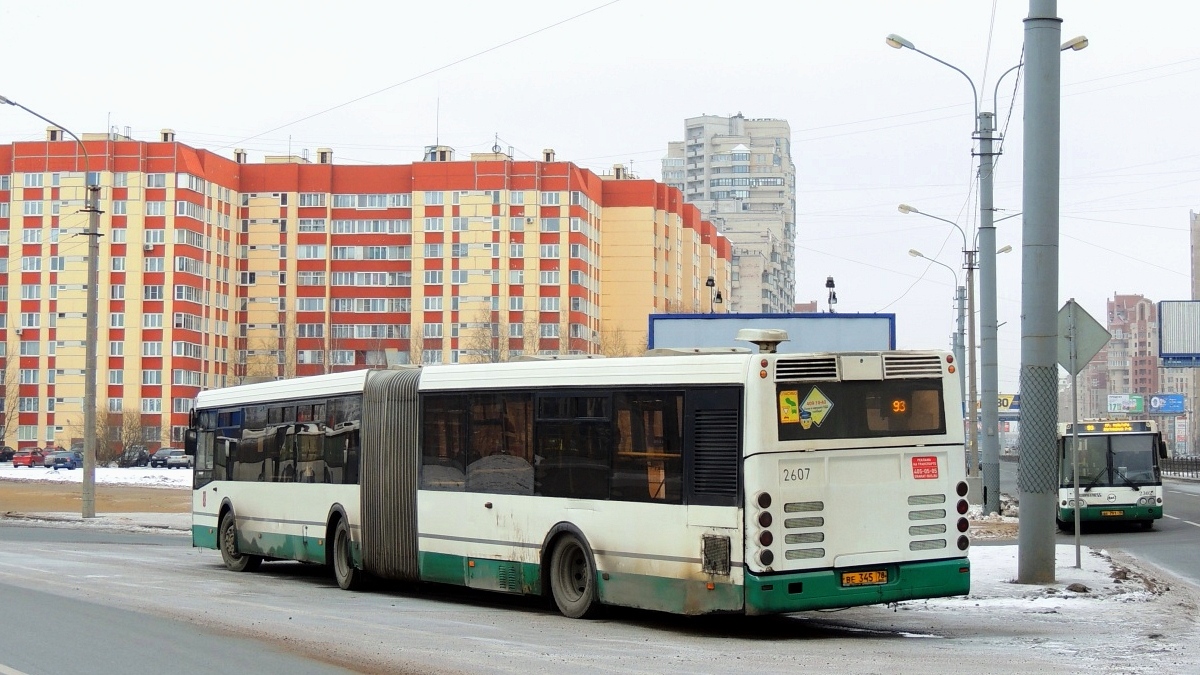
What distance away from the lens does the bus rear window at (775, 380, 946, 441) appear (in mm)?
13133

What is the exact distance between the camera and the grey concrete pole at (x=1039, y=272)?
17156mm

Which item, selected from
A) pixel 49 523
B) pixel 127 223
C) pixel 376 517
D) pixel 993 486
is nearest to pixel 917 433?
pixel 376 517

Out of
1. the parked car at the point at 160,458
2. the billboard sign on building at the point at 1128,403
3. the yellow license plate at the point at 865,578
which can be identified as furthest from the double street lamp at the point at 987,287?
the billboard sign on building at the point at 1128,403

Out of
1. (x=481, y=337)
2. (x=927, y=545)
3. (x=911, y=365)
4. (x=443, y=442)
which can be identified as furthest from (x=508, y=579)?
(x=481, y=337)

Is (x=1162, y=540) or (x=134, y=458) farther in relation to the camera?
(x=134, y=458)

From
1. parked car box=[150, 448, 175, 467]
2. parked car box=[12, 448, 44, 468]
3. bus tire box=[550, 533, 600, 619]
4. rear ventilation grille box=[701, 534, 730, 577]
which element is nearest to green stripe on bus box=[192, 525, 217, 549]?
bus tire box=[550, 533, 600, 619]

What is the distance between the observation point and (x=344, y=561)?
18.8 meters

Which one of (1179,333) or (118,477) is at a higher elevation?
(1179,333)

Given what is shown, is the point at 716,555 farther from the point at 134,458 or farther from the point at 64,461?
the point at 134,458

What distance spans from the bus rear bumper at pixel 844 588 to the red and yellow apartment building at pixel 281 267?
10507 cm

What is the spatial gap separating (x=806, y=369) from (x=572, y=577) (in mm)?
3392

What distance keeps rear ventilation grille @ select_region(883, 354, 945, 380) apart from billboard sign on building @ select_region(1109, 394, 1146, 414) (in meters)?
151

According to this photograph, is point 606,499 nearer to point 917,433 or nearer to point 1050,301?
point 917,433

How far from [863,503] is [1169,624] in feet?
10.5
